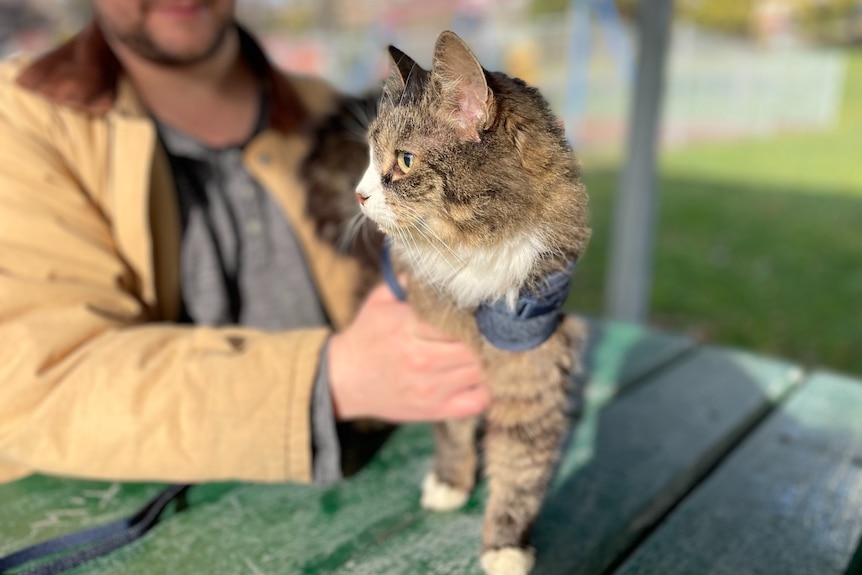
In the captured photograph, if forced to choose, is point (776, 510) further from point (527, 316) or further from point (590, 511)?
point (527, 316)

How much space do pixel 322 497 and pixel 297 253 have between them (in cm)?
60

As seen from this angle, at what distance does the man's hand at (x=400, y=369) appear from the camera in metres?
0.96

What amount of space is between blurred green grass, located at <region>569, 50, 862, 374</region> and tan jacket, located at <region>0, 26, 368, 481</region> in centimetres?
97

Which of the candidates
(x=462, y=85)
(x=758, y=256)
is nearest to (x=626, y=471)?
(x=462, y=85)

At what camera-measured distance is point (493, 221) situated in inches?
31.3

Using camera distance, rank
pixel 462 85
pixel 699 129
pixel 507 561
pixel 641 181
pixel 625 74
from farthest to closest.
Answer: pixel 699 129 < pixel 625 74 < pixel 641 181 < pixel 507 561 < pixel 462 85

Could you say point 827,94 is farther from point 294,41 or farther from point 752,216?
point 294,41

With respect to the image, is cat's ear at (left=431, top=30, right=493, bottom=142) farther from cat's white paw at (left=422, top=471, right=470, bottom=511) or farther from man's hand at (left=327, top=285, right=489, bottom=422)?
cat's white paw at (left=422, top=471, right=470, bottom=511)

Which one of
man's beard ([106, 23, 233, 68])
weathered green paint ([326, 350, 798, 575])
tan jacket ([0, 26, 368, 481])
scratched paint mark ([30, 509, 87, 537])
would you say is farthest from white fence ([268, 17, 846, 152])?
scratched paint mark ([30, 509, 87, 537])

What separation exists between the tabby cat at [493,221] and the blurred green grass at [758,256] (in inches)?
30.3

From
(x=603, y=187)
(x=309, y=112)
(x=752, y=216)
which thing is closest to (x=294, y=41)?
(x=603, y=187)

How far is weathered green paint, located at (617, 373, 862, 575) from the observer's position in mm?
974

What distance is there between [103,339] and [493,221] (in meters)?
0.68

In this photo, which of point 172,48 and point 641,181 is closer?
point 172,48
